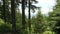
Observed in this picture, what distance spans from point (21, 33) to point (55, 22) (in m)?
10.3

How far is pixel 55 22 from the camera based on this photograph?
108 ft

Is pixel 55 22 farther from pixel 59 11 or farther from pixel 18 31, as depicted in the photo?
pixel 18 31

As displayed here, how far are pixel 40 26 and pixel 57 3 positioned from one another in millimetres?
12155

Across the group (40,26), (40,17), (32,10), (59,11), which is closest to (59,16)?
(59,11)

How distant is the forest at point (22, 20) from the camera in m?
21.9

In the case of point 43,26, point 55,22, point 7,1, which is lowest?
point 43,26

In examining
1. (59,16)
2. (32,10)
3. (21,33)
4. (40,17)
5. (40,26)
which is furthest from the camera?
(40,17)

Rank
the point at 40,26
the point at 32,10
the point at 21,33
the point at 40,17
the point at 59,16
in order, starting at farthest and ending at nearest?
the point at 40,17
the point at 40,26
the point at 32,10
the point at 59,16
the point at 21,33

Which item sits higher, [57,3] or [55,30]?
[57,3]

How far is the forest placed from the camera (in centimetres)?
2194

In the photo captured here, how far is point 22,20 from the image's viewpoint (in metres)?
28.3

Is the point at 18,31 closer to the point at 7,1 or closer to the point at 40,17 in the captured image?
the point at 7,1

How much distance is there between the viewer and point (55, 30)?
33.9m

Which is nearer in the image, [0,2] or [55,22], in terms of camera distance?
[55,22]
